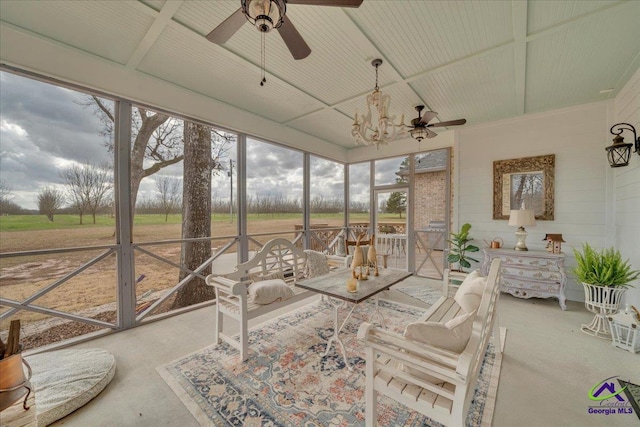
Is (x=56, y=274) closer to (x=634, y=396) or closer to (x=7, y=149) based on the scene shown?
(x=7, y=149)

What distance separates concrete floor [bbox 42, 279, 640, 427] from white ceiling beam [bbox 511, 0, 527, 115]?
9.93 feet

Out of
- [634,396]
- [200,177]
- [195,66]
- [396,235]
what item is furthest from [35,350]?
[396,235]

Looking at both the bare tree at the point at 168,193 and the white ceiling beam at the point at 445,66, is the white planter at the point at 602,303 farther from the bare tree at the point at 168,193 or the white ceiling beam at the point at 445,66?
the bare tree at the point at 168,193

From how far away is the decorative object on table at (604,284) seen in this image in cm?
265

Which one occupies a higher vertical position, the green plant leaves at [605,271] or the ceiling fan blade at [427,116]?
the ceiling fan blade at [427,116]

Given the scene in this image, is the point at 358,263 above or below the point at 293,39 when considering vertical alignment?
below

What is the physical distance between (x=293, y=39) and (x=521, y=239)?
4.44 m

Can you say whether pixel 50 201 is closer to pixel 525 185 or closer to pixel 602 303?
pixel 602 303

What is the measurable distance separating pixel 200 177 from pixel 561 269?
5.58 metres

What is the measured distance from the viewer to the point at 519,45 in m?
2.40

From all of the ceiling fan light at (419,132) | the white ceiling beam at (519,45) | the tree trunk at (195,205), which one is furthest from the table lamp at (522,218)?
the tree trunk at (195,205)

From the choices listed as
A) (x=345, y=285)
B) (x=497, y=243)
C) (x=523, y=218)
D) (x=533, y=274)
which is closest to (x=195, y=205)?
(x=345, y=285)

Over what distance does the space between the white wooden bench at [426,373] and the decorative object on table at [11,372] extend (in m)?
1.56

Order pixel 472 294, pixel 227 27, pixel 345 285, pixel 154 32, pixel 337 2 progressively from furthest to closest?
pixel 345 285, pixel 154 32, pixel 472 294, pixel 227 27, pixel 337 2
